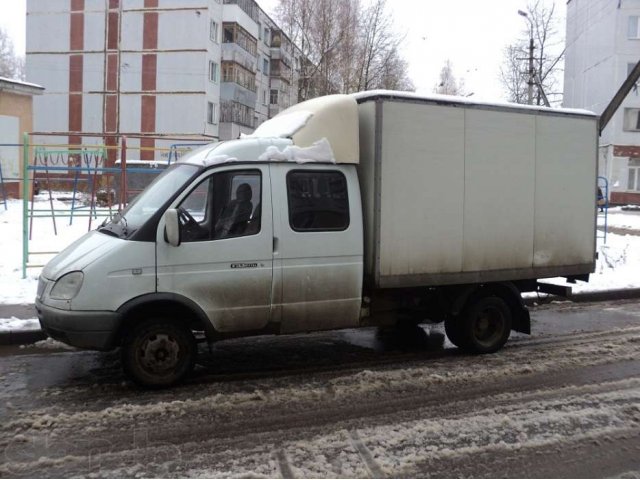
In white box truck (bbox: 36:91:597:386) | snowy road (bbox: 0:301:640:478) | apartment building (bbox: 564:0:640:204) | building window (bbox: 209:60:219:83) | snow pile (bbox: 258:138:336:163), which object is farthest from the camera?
building window (bbox: 209:60:219:83)

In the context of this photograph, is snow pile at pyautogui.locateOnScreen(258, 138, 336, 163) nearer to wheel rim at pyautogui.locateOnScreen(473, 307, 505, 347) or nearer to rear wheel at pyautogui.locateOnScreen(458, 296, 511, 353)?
rear wheel at pyautogui.locateOnScreen(458, 296, 511, 353)

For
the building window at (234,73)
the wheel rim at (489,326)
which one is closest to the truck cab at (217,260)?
the wheel rim at (489,326)

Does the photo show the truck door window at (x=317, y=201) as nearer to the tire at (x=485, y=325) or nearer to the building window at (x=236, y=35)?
the tire at (x=485, y=325)

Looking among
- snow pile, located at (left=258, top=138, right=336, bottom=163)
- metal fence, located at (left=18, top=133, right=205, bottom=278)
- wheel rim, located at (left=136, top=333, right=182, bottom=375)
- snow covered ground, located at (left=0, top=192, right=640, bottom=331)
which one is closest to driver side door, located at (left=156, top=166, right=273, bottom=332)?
snow pile, located at (left=258, top=138, right=336, bottom=163)

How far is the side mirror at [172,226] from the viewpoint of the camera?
5.32 meters

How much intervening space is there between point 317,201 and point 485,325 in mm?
2673

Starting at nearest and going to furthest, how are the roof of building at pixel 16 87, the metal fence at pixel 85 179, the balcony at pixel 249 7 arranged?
the metal fence at pixel 85 179, the roof of building at pixel 16 87, the balcony at pixel 249 7

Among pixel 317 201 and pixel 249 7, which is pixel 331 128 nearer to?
pixel 317 201

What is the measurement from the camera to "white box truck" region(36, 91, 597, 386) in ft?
17.9

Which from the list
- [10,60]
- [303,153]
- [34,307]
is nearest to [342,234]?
[303,153]

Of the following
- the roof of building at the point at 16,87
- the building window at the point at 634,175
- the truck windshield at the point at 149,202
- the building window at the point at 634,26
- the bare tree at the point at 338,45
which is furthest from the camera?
the building window at the point at 634,26

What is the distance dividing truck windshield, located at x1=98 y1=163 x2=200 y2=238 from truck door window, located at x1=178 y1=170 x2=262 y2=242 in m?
0.20

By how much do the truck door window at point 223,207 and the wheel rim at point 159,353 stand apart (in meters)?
0.95

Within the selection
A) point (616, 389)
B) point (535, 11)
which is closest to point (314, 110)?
point (616, 389)
